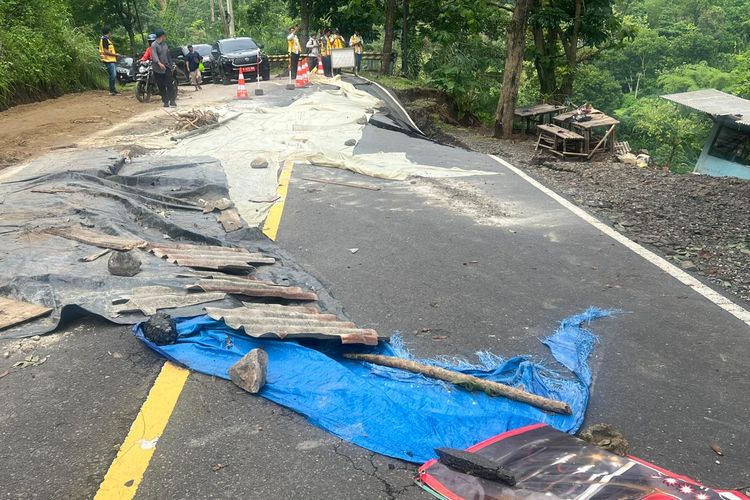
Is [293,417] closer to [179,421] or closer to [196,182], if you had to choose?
[179,421]

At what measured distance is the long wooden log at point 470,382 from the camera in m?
3.62

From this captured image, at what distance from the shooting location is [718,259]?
6566mm

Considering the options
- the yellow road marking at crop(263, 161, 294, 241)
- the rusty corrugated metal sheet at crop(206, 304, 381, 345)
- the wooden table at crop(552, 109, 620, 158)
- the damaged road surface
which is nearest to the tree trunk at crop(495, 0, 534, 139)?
the wooden table at crop(552, 109, 620, 158)

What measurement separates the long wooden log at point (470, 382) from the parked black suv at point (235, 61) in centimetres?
2267

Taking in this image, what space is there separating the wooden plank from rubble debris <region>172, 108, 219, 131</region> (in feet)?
30.9

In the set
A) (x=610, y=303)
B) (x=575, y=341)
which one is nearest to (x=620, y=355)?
(x=575, y=341)

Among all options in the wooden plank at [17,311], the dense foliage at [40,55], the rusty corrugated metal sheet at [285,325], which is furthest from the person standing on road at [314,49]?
the rusty corrugated metal sheet at [285,325]

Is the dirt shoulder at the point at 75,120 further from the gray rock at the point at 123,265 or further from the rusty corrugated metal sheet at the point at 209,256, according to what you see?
the gray rock at the point at 123,265

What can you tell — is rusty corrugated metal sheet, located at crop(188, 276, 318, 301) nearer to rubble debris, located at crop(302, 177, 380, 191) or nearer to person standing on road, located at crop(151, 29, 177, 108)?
rubble debris, located at crop(302, 177, 380, 191)

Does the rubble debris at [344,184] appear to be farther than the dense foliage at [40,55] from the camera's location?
No

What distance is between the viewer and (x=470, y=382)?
3754mm

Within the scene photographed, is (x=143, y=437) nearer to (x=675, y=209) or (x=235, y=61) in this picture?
(x=675, y=209)

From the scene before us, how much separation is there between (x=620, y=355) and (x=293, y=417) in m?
2.48

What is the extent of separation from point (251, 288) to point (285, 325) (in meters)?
0.84
